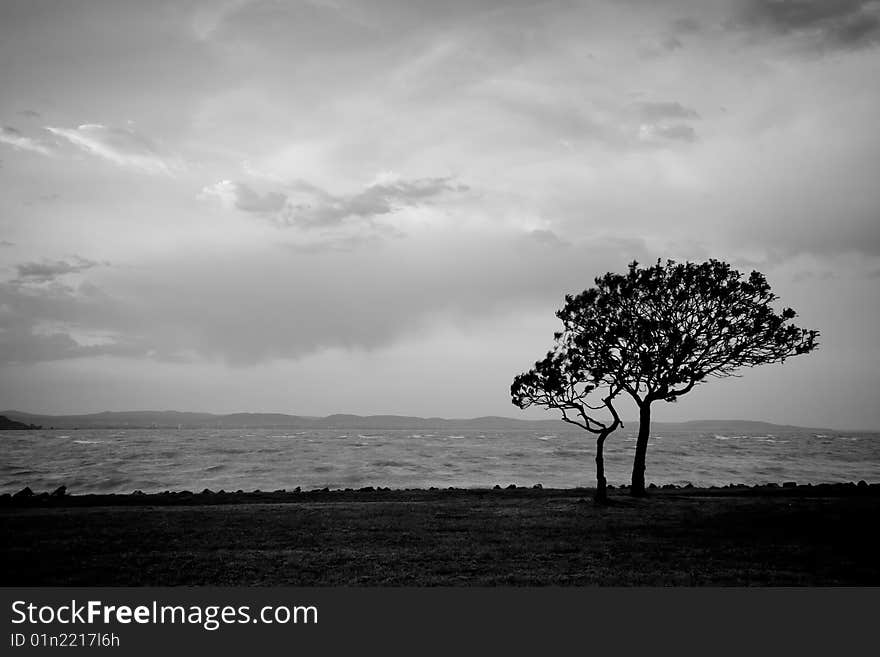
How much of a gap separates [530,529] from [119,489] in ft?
122

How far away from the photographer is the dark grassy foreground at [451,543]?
1131 centimetres

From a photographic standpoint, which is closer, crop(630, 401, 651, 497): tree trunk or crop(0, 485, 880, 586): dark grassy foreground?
crop(0, 485, 880, 586): dark grassy foreground

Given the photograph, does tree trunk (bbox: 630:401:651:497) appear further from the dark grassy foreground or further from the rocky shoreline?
the dark grassy foreground

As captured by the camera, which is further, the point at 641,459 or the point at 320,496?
the point at 320,496

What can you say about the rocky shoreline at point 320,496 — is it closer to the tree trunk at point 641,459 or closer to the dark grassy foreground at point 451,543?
the tree trunk at point 641,459

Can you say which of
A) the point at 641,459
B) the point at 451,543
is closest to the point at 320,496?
the point at 451,543

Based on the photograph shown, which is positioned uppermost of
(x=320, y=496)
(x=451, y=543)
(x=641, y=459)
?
(x=641, y=459)

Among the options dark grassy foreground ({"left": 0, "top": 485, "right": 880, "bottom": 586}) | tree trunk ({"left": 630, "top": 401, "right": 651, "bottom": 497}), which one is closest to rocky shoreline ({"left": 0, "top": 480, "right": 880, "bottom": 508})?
tree trunk ({"left": 630, "top": 401, "right": 651, "bottom": 497})

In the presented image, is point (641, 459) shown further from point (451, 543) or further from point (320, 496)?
point (320, 496)

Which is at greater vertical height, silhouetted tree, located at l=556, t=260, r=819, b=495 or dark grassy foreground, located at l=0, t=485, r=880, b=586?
silhouetted tree, located at l=556, t=260, r=819, b=495

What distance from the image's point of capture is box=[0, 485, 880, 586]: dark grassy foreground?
11.3 m

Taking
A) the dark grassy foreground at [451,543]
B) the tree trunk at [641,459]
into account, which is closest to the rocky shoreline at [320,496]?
the tree trunk at [641,459]

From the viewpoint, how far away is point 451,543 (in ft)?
49.2

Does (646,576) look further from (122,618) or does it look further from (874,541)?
(122,618)
